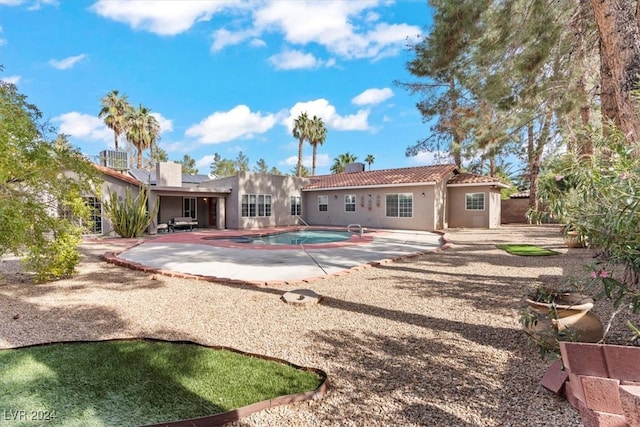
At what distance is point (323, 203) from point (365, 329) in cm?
2149

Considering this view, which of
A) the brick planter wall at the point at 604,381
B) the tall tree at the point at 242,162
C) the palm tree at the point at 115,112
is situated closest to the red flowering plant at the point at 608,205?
the brick planter wall at the point at 604,381

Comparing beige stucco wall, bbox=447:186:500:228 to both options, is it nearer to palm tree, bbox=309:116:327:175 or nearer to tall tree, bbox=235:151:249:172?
palm tree, bbox=309:116:327:175

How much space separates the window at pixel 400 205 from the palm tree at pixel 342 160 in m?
24.2

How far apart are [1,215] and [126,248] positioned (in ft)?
27.1

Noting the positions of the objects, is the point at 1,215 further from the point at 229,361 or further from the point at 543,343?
the point at 543,343

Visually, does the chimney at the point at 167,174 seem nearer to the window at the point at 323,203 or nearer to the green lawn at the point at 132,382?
the window at the point at 323,203

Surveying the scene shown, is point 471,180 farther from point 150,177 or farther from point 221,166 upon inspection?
point 221,166

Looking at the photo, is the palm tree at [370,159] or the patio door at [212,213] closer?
the patio door at [212,213]

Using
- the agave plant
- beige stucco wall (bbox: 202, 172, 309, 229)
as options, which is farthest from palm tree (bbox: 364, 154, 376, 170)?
the agave plant

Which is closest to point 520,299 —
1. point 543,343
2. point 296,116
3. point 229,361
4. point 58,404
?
point 543,343

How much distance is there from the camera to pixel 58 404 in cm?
310

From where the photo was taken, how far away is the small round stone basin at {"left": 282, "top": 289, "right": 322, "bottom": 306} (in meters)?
6.19

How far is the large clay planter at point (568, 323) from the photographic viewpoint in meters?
3.61

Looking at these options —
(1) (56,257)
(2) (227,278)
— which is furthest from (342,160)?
(1) (56,257)
